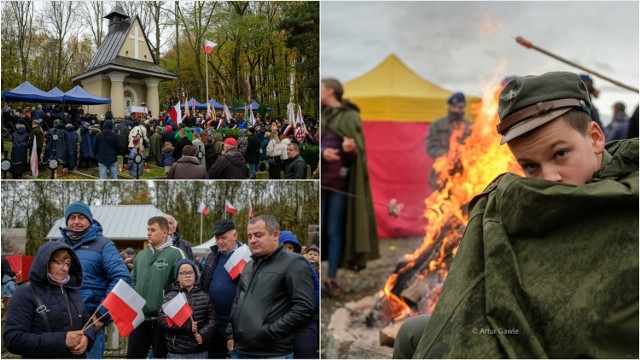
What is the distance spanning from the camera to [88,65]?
6.87 meters

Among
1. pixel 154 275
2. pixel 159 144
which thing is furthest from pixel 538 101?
pixel 159 144

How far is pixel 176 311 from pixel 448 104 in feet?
15.6

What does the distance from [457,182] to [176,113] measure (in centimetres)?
370

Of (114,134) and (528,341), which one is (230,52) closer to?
(114,134)

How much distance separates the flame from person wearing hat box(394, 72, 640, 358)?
6.85 m

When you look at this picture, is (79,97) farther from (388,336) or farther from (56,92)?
(388,336)

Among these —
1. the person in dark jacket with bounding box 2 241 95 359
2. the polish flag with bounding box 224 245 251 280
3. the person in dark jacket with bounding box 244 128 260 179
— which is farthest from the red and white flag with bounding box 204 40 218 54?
the person in dark jacket with bounding box 2 241 95 359

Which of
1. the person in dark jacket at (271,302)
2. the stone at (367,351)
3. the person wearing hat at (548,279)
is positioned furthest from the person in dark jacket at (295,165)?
the person wearing hat at (548,279)

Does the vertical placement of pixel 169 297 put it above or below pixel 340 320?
above

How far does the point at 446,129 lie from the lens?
8453 millimetres

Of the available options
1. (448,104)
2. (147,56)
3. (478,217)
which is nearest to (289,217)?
(147,56)

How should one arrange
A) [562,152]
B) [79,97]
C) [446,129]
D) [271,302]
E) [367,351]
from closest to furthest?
[562,152], [271,302], [79,97], [367,351], [446,129]

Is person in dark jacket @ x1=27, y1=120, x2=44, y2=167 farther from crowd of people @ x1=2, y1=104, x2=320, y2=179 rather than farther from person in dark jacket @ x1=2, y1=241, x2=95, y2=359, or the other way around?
person in dark jacket @ x1=2, y1=241, x2=95, y2=359

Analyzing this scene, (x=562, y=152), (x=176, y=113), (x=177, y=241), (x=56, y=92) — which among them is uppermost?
(x=56, y=92)
